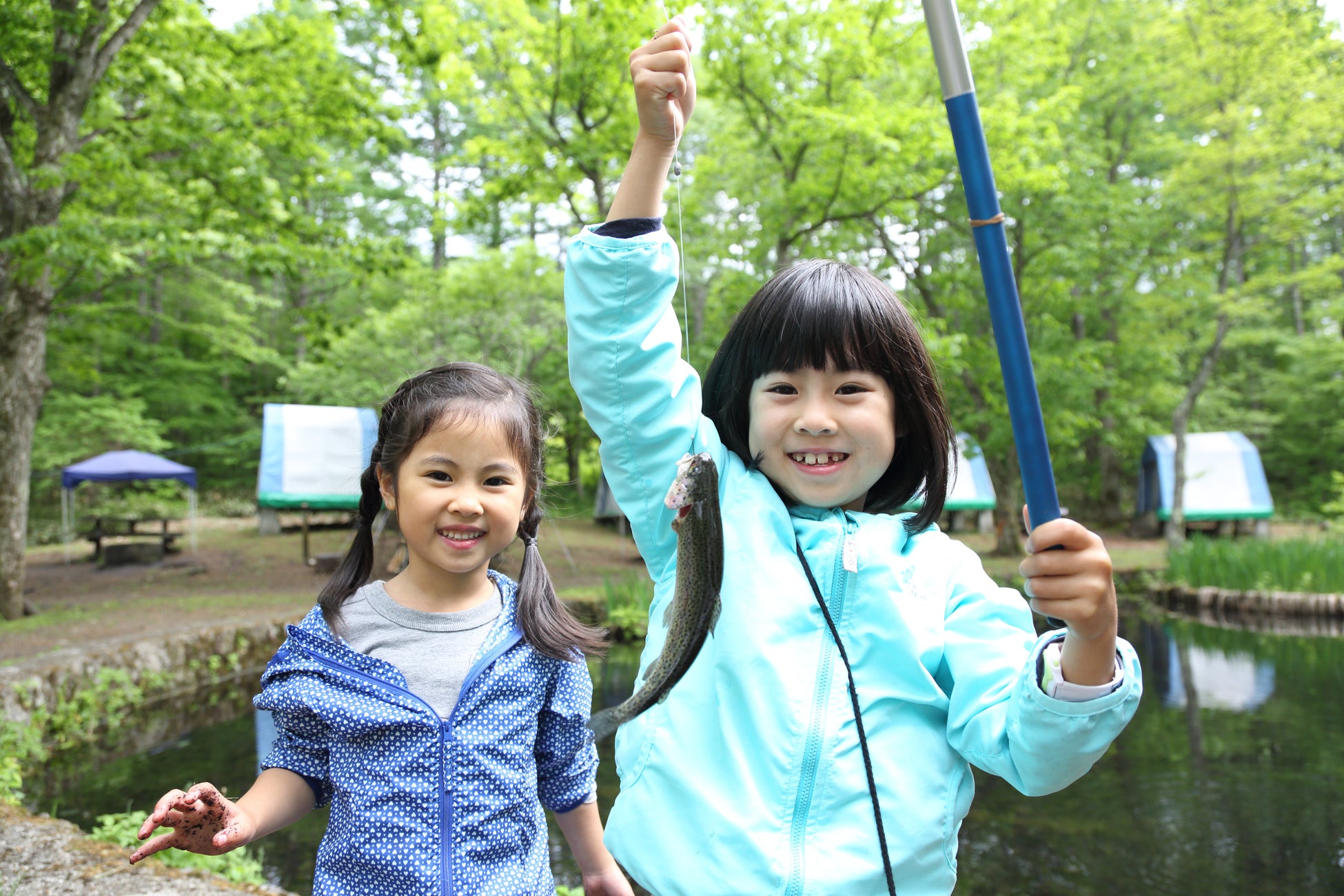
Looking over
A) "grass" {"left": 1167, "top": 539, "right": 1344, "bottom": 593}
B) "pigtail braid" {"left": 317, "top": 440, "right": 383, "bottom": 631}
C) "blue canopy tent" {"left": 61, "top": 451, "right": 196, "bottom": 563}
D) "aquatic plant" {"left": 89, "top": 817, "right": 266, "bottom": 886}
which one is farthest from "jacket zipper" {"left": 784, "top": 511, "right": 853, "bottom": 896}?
"blue canopy tent" {"left": 61, "top": 451, "right": 196, "bottom": 563}

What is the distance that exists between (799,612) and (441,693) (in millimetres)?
928

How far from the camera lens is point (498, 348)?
18297 mm

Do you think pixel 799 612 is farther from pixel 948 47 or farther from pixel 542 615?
pixel 948 47

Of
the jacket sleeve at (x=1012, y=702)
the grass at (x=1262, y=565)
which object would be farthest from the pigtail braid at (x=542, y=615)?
the grass at (x=1262, y=565)

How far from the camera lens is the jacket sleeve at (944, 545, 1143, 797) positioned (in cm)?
140

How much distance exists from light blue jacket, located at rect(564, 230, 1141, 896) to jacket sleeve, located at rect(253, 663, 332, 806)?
770 millimetres

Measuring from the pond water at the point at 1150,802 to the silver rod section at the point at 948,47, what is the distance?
5294 mm

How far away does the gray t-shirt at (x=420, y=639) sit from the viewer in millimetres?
2100

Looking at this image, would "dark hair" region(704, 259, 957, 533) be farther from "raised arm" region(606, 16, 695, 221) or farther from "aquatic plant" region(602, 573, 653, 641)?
"aquatic plant" region(602, 573, 653, 641)

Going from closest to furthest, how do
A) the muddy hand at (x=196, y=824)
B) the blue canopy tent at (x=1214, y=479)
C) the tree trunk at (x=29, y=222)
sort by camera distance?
the muddy hand at (x=196, y=824)
the tree trunk at (x=29, y=222)
the blue canopy tent at (x=1214, y=479)

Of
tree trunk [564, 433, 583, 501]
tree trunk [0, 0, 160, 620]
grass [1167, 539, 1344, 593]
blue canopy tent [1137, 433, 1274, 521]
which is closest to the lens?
tree trunk [0, 0, 160, 620]

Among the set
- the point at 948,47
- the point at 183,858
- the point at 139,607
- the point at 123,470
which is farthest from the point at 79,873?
the point at 123,470

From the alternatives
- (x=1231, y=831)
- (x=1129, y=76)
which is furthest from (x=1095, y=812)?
(x=1129, y=76)

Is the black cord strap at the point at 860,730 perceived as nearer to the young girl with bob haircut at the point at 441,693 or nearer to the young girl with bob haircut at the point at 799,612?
the young girl with bob haircut at the point at 799,612
